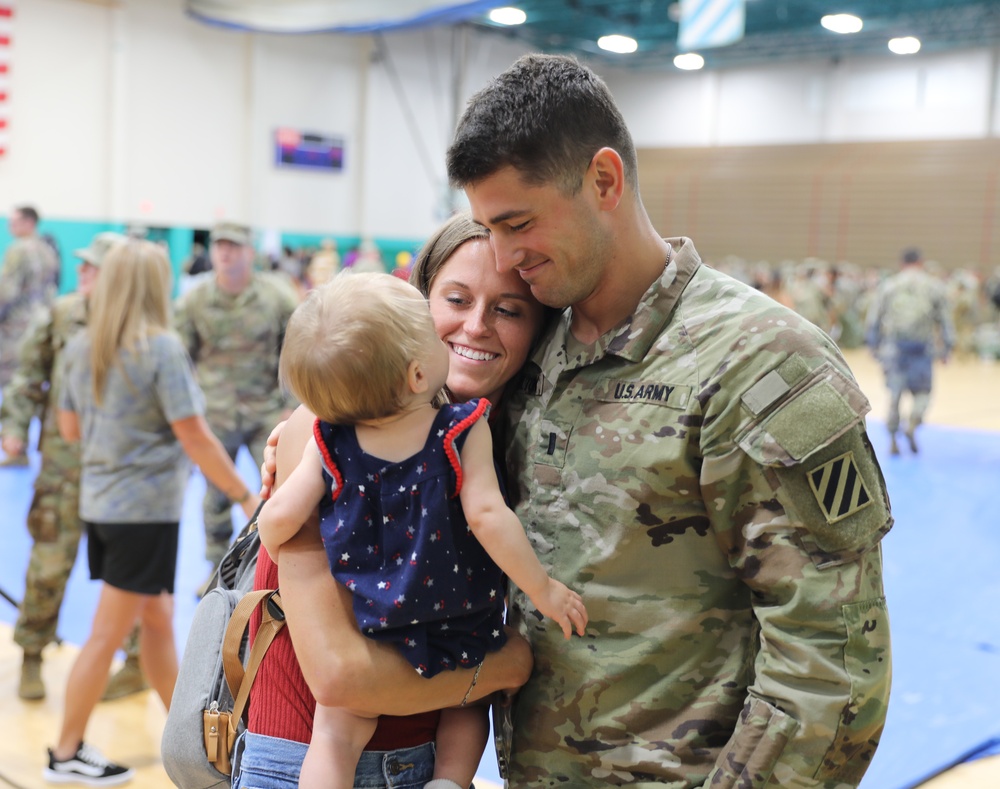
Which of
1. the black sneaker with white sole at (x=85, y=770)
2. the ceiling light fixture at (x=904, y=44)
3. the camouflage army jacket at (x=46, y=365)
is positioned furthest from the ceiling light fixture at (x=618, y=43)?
Answer: the black sneaker with white sole at (x=85, y=770)

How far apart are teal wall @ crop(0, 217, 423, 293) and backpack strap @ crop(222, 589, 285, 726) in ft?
39.2

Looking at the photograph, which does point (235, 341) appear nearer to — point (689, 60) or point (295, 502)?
point (295, 502)

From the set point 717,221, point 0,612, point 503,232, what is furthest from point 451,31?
point 503,232

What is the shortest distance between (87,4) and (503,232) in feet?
58.2

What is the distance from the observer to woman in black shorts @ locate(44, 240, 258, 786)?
3625mm

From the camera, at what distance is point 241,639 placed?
5.52ft

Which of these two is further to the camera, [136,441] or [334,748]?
[136,441]

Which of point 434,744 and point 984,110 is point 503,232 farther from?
point 984,110

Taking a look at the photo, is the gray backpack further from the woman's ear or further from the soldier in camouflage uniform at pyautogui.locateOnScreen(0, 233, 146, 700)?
the soldier in camouflage uniform at pyautogui.locateOnScreen(0, 233, 146, 700)

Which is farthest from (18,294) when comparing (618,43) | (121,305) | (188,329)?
(618,43)

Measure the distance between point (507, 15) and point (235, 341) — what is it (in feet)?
55.7

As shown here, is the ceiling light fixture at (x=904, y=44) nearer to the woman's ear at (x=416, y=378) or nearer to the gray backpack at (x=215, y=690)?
the woman's ear at (x=416, y=378)

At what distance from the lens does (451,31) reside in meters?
22.9

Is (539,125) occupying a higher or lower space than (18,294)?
higher
